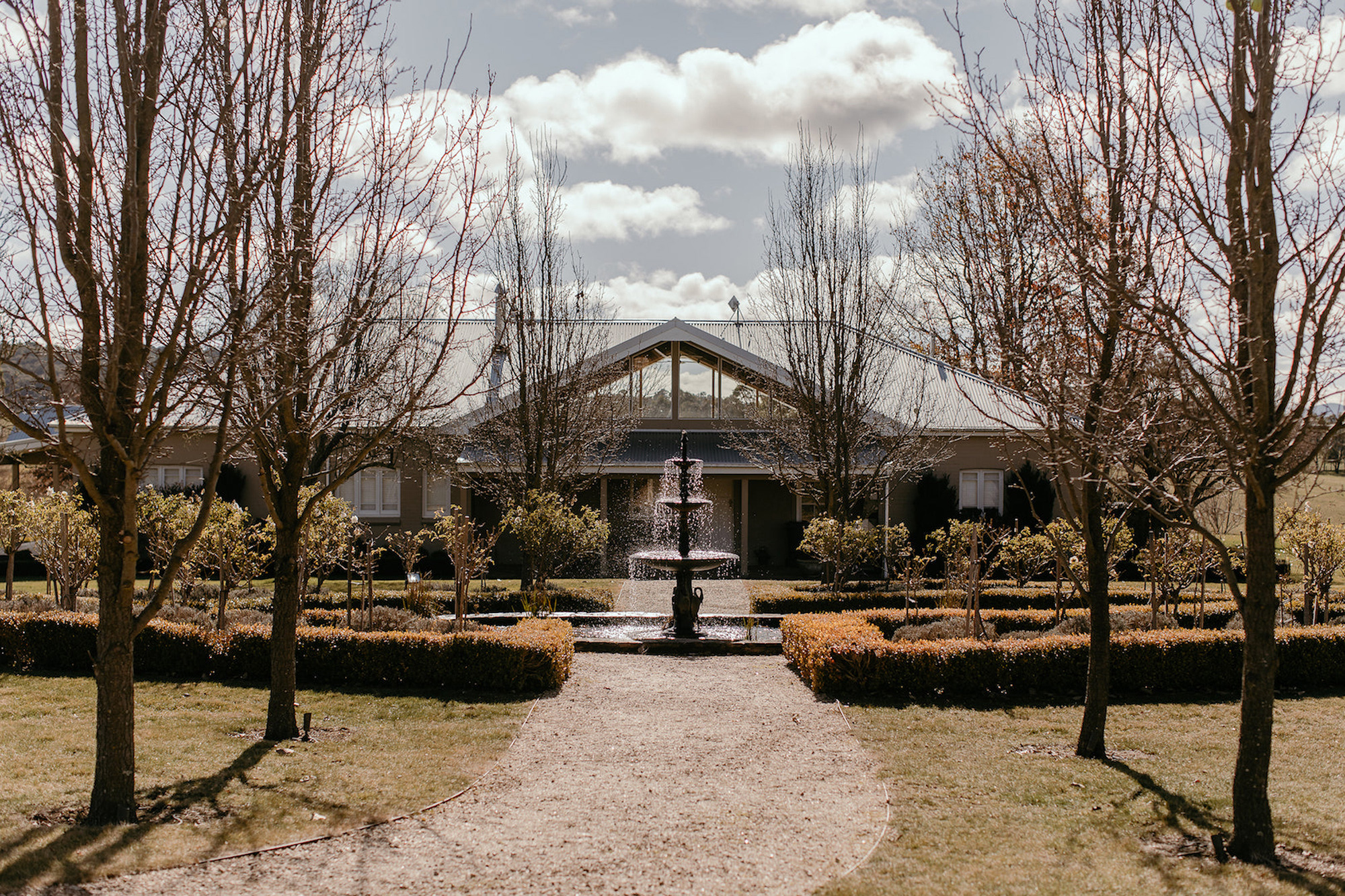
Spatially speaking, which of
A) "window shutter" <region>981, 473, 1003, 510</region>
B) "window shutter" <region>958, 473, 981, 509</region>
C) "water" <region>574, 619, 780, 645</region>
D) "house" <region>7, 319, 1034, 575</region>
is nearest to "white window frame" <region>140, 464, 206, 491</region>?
"house" <region>7, 319, 1034, 575</region>

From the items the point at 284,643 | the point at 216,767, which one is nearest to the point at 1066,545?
the point at 284,643

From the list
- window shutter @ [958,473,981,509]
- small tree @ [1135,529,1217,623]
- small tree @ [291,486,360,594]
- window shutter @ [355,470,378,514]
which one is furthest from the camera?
window shutter @ [958,473,981,509]

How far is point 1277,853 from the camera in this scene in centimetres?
532

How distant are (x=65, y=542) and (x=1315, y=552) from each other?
17426 millimetres

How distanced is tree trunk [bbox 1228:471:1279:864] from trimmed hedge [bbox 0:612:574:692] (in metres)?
6.64

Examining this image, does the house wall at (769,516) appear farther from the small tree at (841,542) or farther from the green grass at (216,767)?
the green grass at (216,767)

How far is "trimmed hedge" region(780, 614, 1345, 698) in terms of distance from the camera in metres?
9.98

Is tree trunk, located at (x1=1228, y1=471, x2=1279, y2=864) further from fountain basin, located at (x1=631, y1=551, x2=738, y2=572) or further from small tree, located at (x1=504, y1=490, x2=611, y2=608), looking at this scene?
small tree, located at (x1=504, y1=490, x2=611, y2=608)

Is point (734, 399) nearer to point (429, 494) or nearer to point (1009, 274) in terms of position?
point (429, 494)

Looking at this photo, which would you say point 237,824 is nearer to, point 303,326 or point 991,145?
point 303,326

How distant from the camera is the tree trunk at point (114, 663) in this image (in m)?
5.55

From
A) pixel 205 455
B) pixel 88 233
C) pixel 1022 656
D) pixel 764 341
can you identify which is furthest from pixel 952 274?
pixel 205 455

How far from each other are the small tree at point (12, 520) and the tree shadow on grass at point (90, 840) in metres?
9.29

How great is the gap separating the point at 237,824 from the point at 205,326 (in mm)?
3385
